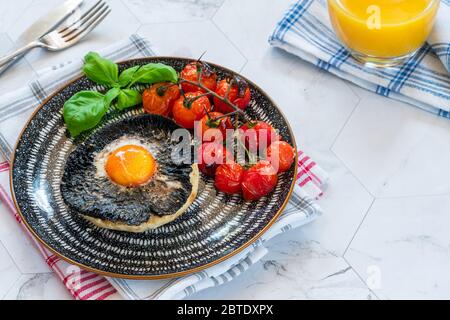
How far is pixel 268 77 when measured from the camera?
91.5 inches

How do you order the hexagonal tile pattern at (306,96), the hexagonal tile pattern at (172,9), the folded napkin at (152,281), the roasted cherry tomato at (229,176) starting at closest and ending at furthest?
1. the folded napkin at (152,281)
2. the roasted cherry tomato at (229,176)
3. the hexagonal tile pattern at (306,96)
4. the hexagonal tile pattern at (172,9)

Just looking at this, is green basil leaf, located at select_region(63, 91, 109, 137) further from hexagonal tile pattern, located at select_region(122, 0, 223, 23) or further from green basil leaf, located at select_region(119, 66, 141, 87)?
hexagonal tile pattern, located at select_region(122, 0, 223, 23)

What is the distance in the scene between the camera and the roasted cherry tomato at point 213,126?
1.94 metres

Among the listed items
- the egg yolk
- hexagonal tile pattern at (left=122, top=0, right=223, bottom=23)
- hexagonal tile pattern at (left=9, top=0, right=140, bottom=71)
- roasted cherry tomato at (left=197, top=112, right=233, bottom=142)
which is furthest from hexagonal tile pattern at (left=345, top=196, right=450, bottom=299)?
hexagonal tile pattern at (left=9, top=0, right=140, bottom=71)

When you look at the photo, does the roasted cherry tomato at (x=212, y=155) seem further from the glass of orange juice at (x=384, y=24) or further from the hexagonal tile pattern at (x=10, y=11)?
the hexagonal tile pattern at (x=10, y=11)

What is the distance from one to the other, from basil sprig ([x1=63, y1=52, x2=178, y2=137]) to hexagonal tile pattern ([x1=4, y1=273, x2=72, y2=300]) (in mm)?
455

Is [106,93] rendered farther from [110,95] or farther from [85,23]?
[85,23]

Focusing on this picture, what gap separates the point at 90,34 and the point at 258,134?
910 millimetres

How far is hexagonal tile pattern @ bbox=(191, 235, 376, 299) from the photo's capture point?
180 centimetres

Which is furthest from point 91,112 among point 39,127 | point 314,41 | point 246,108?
point 314,41

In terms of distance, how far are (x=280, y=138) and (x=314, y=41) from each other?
512 mm

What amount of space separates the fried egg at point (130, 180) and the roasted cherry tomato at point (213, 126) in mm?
89

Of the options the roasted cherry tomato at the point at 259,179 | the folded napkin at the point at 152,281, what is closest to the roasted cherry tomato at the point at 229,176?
the roasted cherry tomato at the point at 259,179

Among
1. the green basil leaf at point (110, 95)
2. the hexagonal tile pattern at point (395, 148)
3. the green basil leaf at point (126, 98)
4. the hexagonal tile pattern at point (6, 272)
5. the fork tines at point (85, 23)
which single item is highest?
the fork tines at point (85, 23)
